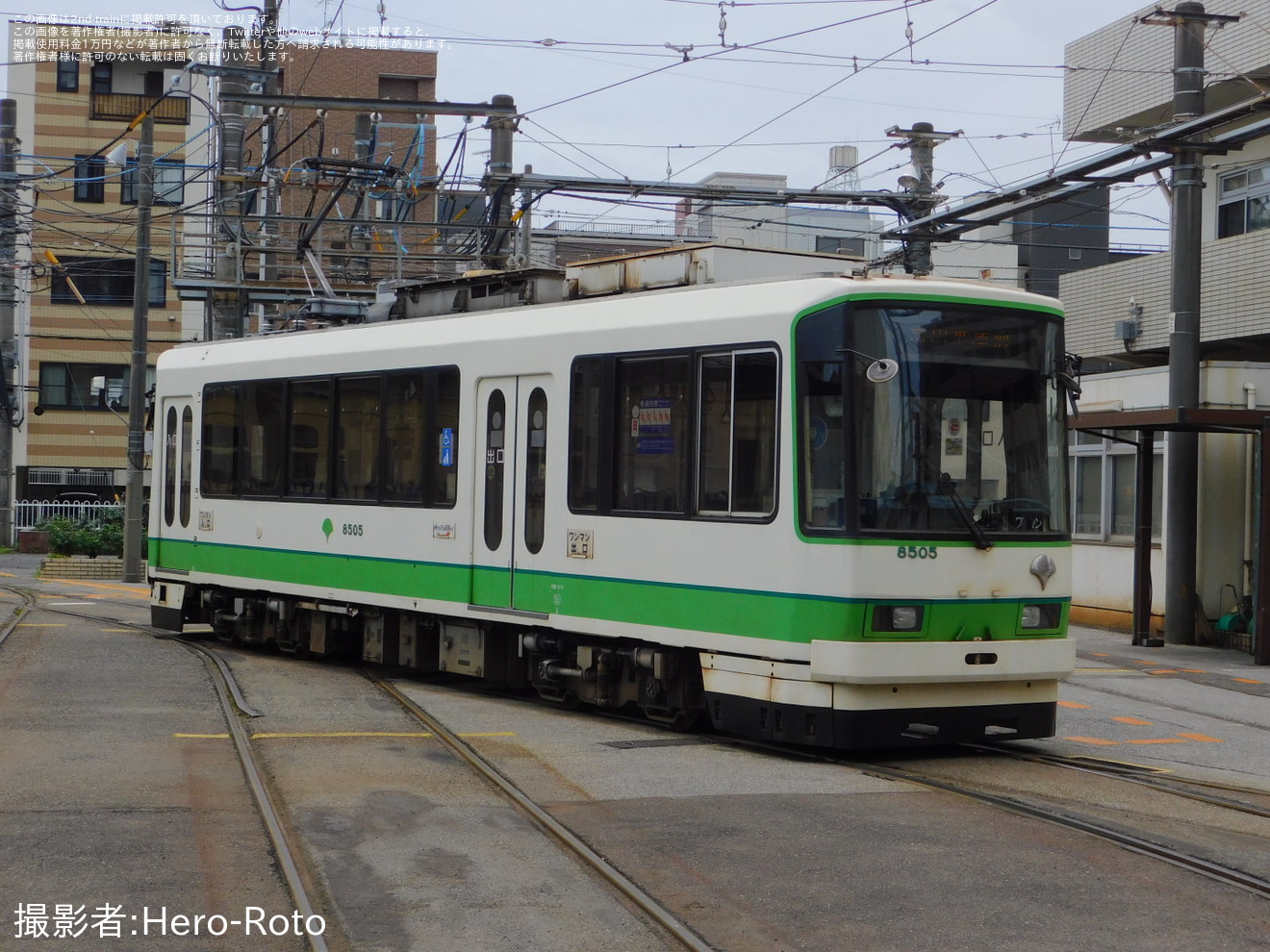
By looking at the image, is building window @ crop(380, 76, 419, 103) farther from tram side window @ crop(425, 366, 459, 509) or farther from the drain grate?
the drain grate

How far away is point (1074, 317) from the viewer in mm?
25156

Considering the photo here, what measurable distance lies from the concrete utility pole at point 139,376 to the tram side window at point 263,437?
13144mm

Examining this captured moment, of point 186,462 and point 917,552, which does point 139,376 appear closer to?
point 186,462

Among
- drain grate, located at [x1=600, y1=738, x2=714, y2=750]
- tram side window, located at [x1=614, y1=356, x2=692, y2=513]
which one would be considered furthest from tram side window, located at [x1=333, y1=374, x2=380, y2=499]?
drain grate, located at [x1=600, y1=738, x2=714, y2=750]

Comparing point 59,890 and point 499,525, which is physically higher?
point 499,525

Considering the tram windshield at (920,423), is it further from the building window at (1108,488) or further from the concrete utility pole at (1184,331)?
the building window at (1108,488)

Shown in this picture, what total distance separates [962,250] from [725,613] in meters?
42.6

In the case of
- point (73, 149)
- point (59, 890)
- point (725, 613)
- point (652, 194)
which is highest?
point (73, 149)

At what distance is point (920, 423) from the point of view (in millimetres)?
9922

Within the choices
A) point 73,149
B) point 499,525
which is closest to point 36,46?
point 73,149

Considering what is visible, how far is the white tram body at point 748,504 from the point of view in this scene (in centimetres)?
986

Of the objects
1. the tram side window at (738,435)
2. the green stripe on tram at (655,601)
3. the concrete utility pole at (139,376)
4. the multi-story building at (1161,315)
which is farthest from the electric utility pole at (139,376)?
the tram side window at (738,435)

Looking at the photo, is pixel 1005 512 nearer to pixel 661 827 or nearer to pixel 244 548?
pixel 661 827

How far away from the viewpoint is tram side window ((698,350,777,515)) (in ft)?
33.4
